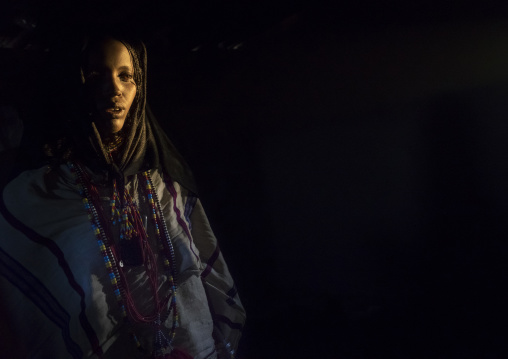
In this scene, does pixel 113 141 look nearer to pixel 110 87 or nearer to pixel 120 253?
pixel 110 87

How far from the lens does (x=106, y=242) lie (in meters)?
1.19

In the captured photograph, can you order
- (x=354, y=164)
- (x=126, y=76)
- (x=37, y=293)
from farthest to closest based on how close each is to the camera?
(x=354, y=164)
(x=126, y=76)
(x=37, y=293)

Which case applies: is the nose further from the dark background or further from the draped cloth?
the dark background

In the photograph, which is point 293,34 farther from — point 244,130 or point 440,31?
point 440,31

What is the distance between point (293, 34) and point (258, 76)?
26 centimetres

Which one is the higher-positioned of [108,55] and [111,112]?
[108,55]

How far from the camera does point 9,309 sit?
1107mm

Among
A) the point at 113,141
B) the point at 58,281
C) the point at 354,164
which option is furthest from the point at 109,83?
the point at 354,164

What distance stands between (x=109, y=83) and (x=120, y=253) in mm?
504

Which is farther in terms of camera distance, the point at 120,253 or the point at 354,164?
the point at 354,164

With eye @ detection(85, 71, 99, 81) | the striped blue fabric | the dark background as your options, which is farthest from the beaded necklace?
the dark background

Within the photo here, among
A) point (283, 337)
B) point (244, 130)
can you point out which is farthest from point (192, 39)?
point (283, 337)

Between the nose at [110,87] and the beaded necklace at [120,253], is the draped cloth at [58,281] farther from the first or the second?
the nose at [110,87]

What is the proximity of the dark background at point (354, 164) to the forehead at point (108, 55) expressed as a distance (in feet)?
1.85
